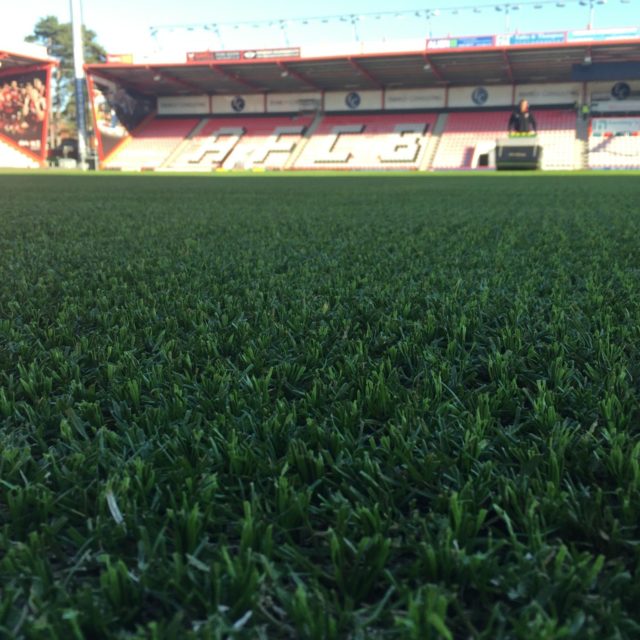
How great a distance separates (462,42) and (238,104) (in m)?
12.3

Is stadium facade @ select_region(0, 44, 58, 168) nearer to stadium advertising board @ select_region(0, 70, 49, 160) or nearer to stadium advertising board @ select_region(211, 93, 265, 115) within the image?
stadium advertising board @ select_region(0, 70, 49, 160)

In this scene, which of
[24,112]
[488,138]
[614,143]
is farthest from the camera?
[24,112]

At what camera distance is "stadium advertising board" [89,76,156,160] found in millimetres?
28281

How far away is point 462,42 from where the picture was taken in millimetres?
23703

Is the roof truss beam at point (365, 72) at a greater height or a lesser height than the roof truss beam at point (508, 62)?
greater

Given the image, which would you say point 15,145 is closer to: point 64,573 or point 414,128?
point 414,128

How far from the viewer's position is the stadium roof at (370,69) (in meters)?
23.8

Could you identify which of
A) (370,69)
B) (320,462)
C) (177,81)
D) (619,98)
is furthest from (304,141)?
(320,462)

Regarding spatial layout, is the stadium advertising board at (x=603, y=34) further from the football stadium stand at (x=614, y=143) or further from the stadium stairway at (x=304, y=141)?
the stadium stairway at (x=304, y=141)

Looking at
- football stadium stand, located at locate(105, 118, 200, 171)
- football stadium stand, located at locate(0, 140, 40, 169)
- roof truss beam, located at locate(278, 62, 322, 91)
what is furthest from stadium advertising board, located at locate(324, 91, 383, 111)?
football stadium stand, located at locate(0, 140, 40, 169)

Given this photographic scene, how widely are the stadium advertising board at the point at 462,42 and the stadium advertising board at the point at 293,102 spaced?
746cm

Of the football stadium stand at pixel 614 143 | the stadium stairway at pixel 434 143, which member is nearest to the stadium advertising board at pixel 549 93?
the football stadium stand at pixel 614 143

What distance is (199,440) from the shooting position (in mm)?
703

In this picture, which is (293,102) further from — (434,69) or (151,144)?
(434,69)
